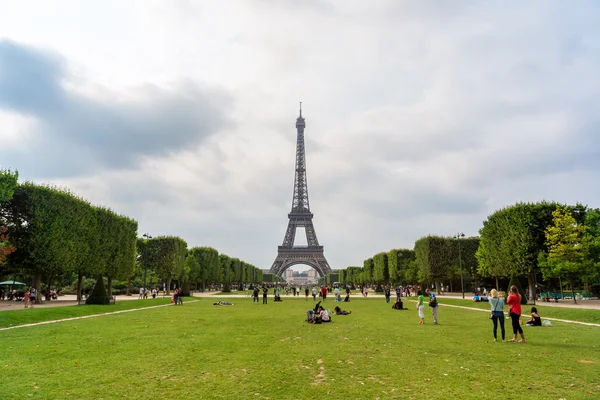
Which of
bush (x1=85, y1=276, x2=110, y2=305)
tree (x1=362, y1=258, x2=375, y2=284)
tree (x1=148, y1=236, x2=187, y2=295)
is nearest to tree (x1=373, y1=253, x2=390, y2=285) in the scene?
tree (x1=362, y1=258, x2=375, y2=284)

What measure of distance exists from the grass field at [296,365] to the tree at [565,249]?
81.3 feet

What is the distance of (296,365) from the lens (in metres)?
10.8

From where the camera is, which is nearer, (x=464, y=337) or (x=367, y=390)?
(x=367, y=390)

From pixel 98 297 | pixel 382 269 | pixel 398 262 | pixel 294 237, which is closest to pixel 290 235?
pixel 294 237

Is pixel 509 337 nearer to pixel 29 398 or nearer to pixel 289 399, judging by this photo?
pixel 289 399

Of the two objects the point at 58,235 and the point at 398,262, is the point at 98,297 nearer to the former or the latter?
the point at 58,235

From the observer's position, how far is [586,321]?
24.3 m

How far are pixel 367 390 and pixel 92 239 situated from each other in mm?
40665

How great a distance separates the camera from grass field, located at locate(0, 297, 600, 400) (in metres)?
8.27

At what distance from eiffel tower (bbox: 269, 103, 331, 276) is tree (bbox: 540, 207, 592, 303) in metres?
89.7

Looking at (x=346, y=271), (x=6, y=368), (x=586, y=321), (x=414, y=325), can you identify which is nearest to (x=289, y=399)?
(x=6, y=368)

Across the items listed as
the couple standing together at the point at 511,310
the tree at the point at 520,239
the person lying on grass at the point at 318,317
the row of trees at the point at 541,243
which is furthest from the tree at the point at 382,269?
the couple standing together at the point at 511,310

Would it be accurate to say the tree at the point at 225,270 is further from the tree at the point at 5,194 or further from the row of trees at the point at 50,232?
the tree at the point at 5,194

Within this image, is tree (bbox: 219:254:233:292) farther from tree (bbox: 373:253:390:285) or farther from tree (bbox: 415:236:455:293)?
tree (bbox: 415:236:455:293)
